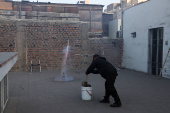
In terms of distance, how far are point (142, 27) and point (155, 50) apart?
6.30 feet

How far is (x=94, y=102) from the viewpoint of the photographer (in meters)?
5.93

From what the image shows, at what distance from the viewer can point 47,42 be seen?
13.7 m

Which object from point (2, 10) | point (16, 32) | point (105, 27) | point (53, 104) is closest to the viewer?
point (53, 104)

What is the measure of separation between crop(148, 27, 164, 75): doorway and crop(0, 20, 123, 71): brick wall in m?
3.88

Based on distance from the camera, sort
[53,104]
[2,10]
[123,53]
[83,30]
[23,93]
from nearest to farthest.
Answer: [53,104], [23,93], [83,30], [123,53], [2,10]

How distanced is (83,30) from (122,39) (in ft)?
11.2

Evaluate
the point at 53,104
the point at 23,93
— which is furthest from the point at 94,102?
the point at 23,93

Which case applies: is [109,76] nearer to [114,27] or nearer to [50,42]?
[50,42]

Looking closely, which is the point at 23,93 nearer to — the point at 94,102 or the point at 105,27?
the point at 94,102

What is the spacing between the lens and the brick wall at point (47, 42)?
13.1 metres

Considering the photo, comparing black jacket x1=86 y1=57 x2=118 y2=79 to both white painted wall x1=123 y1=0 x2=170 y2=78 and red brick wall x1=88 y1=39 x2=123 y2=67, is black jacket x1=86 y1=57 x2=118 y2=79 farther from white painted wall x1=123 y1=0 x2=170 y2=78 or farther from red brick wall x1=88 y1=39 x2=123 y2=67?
red brick wall x1=88 y1=39 x2=123 y2=67

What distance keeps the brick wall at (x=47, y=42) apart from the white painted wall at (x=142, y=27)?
203 cm

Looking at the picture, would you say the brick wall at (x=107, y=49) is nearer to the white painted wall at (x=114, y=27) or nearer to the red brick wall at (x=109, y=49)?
the red brick wall at (x=109, y=49)

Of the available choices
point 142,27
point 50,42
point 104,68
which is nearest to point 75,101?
point 104,68
